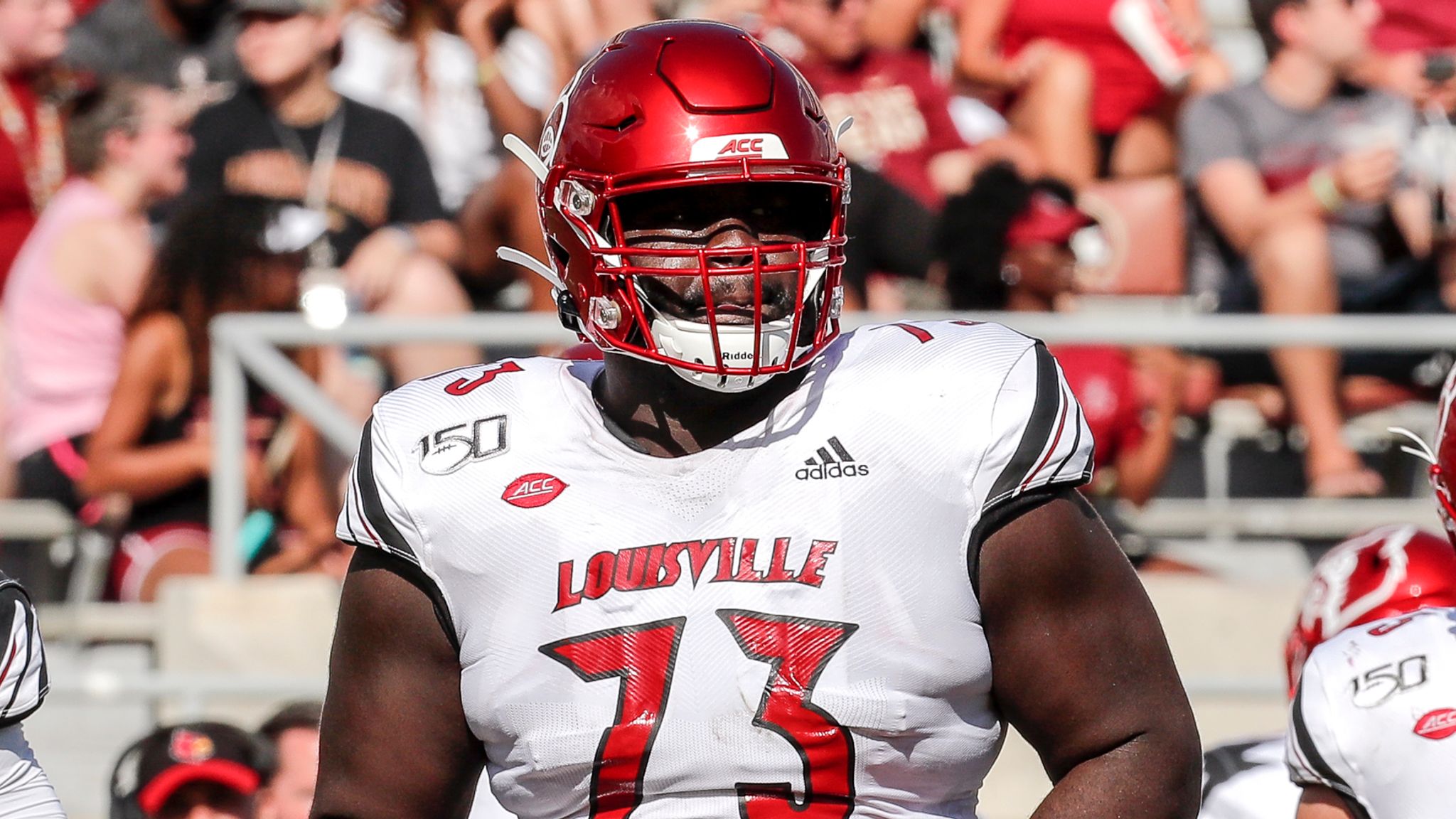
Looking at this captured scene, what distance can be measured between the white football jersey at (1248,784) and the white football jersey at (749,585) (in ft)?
4.01

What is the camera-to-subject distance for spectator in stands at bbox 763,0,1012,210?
622cm

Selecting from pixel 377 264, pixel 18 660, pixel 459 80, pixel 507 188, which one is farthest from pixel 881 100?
pixel 18 660

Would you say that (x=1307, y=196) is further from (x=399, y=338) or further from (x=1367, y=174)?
(x=399, y=338)

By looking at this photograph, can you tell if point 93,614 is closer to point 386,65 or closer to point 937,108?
point 386,65

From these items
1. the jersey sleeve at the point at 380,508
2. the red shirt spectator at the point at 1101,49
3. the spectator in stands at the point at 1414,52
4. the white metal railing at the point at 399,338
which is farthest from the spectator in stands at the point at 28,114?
the jersey sleeve at the point at 380,508

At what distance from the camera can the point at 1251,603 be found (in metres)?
5.20

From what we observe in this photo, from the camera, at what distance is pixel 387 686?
7.60 ft

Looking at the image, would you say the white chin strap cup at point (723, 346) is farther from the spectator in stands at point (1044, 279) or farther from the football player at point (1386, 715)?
the spectator in stands at point (1044, 279)

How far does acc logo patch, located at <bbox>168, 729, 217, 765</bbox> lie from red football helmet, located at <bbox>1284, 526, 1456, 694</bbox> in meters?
2.05

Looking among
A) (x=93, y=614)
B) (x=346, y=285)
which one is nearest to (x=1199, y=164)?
(x=346, y=285)

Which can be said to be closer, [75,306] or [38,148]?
[75,306]

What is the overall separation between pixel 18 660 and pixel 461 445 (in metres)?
0.74

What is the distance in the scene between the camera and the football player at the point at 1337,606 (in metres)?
3.39

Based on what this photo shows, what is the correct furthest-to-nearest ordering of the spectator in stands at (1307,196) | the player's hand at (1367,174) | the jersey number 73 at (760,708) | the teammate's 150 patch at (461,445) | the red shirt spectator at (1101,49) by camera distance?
the red shirt spectator at (1101,49), the player's hand at (1367,174), the spectator in stands at (1307,196), the teammate's 150 patch at (461,445), the jersey number 73 at (760,708)
